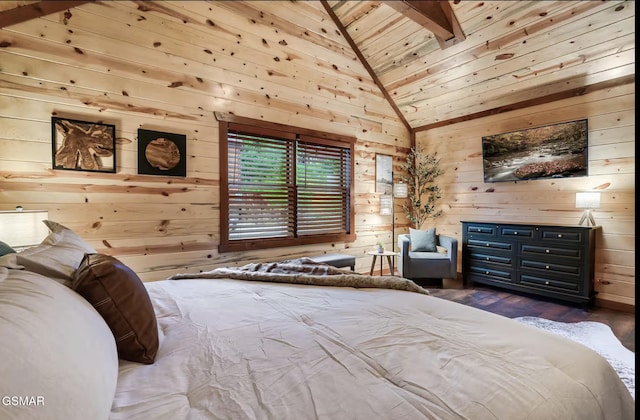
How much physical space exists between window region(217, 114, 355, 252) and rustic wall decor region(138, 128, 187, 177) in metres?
0.43

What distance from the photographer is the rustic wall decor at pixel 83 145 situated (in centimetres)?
255

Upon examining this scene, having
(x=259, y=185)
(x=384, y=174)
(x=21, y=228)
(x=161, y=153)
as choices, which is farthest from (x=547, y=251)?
(x=21, y=228)

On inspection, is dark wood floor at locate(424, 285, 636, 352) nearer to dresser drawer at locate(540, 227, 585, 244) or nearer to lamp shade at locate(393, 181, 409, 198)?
dresser drawer at locate(540, 227, 585, 244)

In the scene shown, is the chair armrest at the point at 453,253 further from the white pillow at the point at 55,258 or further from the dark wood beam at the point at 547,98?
the white pillow at the point at 55,258

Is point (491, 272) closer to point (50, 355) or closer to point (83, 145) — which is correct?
point (50, 355)

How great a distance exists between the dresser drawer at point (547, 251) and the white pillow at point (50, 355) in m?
4.23

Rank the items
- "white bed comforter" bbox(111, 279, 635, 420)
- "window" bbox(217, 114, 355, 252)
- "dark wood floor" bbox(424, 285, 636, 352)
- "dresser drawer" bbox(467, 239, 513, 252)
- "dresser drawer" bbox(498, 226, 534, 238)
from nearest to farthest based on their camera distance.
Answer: "white bed comforter" bbox(111, 279, 635, 420) → "dark wood floor" bbox(424, 285, 636, 352) → "window" bbox(217, 114, 355, 252) → "dresser drawer" bbox(498, 226, 534, 238) → "dresser drawer" bbox(467, 239, 513, 252)

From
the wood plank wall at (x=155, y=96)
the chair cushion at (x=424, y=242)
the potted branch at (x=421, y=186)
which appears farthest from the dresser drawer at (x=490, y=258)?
the wood plank wall at (x=155, y=96)

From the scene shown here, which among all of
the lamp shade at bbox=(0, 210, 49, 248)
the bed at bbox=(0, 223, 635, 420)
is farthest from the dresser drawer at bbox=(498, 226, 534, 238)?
the lamp shade at bbox=(0, 210, 49, 248)

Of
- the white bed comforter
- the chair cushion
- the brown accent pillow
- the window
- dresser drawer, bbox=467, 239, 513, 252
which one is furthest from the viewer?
the chair cushion

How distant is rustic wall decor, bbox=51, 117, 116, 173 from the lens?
2555mm

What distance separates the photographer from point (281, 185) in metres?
3.84

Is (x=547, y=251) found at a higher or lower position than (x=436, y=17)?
lower

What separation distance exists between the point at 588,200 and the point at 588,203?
0.03m
